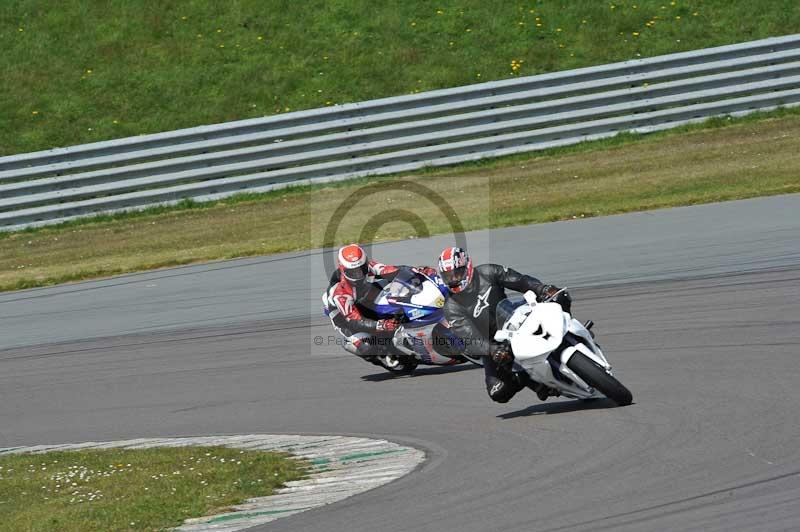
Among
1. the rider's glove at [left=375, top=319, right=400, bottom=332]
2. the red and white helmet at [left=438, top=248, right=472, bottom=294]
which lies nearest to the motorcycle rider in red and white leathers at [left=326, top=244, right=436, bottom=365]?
the rider's glove at [left=375, top=319, right=400, bottom=332]

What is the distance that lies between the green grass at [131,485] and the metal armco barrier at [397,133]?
41.3ft

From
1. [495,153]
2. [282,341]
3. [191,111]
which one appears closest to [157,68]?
[191,111]

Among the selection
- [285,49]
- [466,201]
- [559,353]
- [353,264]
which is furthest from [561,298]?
[285,49]

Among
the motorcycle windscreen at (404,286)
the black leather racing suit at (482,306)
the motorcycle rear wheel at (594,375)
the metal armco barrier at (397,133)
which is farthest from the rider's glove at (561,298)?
the metal armco barrier at (397,133)

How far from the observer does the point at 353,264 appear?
38.9ft

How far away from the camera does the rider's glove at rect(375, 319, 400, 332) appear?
11.7 meters

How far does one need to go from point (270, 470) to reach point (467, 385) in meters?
2.59

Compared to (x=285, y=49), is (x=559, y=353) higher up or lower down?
lower down

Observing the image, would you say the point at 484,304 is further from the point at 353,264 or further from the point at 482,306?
the point at 353,264

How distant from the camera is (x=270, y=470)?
8.78 metres

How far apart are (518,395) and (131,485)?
3.35 metres

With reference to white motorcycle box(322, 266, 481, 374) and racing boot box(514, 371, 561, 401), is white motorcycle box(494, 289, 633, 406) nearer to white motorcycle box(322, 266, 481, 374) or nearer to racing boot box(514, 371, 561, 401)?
racing boot box(514, 371, 561, 401)

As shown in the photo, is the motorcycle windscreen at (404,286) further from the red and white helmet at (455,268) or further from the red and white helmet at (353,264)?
the red and white helmet at (455,268)

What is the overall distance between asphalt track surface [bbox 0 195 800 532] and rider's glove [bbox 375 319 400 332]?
21.1 inches
